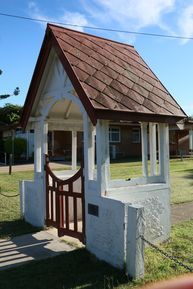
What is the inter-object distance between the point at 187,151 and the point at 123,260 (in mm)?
31911

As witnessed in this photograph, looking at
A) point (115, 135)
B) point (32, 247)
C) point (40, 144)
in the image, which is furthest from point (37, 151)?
point (115, 135)

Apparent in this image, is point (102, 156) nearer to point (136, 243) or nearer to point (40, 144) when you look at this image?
point (136, 243)

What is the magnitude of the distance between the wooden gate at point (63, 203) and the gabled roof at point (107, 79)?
1.33m

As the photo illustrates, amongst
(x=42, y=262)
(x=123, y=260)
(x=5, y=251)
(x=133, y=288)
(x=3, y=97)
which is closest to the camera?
(x=133, y=288)

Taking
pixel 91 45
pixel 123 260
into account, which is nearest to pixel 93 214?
pixel 123 260

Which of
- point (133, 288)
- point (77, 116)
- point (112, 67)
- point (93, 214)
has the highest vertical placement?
point (112, 67)

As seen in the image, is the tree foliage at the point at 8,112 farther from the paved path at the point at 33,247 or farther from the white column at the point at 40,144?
the paved path at the point at 33,247

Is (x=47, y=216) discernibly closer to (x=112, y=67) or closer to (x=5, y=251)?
(x=5, y=251)

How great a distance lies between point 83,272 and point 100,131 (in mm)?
2209

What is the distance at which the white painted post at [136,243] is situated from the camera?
5.74m

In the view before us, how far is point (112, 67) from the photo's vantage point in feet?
25.5

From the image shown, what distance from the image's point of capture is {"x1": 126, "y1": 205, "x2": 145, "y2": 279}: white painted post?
574 centimetres

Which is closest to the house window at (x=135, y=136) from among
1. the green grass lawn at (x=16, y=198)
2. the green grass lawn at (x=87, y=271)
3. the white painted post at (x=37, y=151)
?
the green grass lawn at (x=16, y=198)

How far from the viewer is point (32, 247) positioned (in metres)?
7.63
